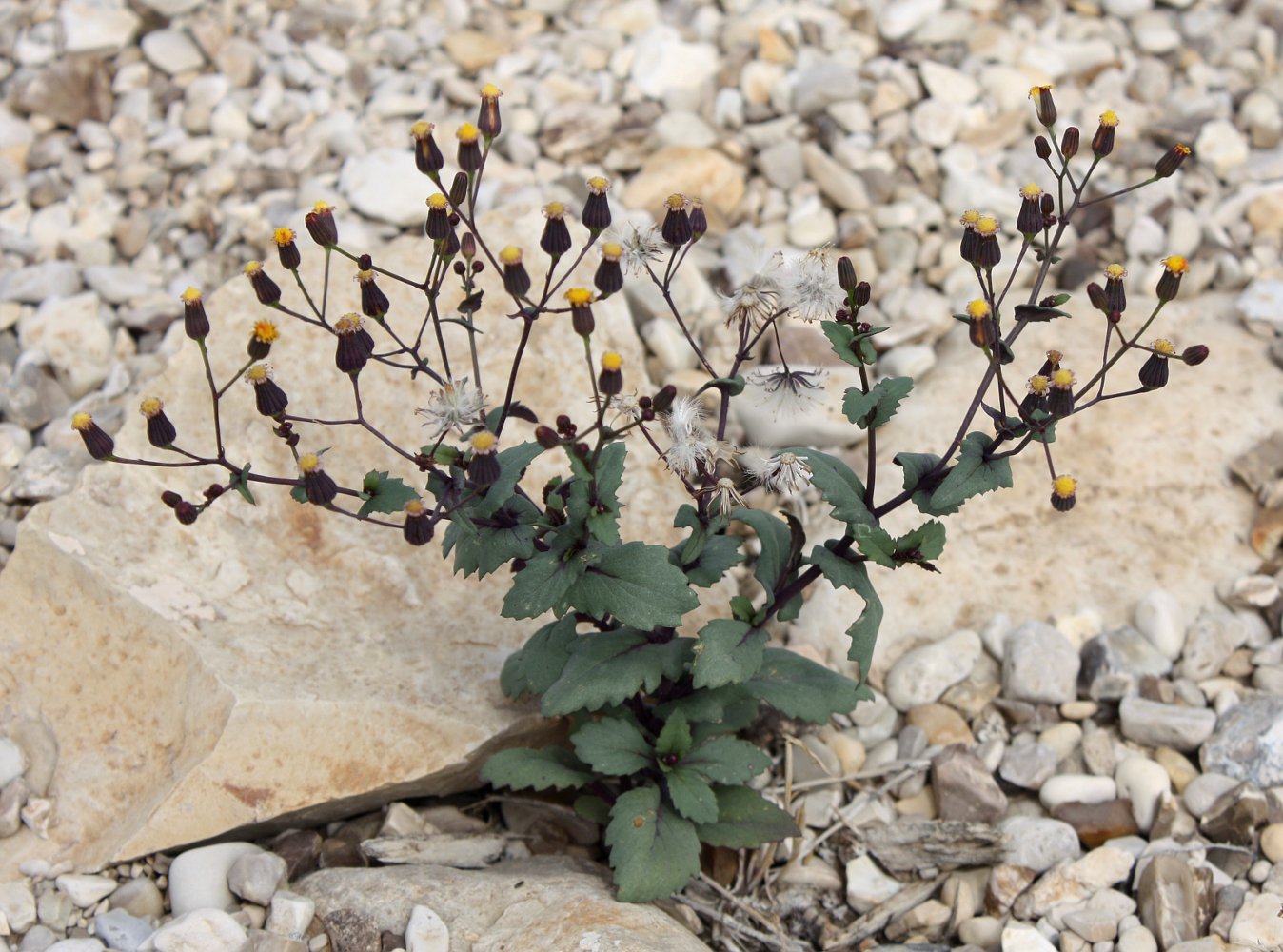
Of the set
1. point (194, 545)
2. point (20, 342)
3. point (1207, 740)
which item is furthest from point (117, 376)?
point (1207, 740)

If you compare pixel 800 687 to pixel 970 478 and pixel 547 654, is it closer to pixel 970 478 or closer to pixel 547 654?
pixel 547 654

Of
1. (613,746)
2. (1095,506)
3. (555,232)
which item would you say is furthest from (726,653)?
(1095,506)

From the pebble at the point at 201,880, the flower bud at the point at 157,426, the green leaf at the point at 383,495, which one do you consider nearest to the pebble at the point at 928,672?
the green leaf at the point at 383,495

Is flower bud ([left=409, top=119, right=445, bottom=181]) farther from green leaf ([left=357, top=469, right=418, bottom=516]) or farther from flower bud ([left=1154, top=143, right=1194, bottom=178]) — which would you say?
flower bud ([left=1154, top=143, right=1194, bottom=178])

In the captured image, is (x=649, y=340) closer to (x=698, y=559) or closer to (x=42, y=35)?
(x=698, y=559)

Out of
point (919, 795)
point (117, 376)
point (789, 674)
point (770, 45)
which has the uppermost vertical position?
point (770, 45)
